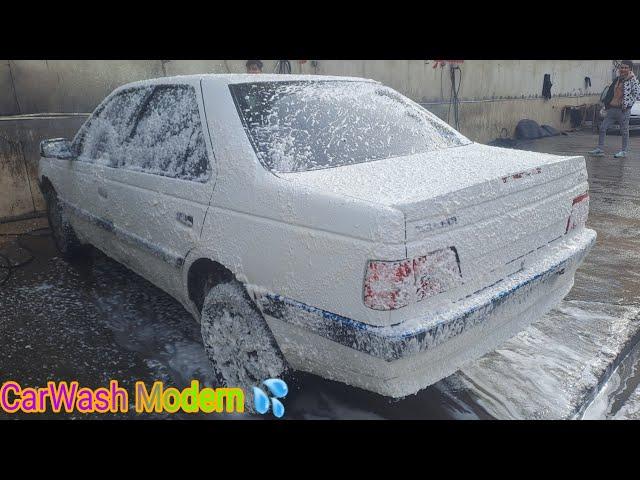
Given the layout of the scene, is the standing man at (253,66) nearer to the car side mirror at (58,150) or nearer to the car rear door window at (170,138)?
the car side mirror at (58,150)

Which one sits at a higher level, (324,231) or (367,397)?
(324,231)

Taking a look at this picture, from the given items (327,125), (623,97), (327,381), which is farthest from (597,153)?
(327,381)

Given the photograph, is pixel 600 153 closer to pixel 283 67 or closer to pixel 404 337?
pixel 283 67

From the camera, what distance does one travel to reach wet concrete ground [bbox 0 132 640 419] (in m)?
2.67

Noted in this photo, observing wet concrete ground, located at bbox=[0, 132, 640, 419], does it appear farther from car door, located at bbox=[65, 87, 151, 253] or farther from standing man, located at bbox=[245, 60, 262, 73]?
standing man, located at bbox=[245, 60, 262, 73]

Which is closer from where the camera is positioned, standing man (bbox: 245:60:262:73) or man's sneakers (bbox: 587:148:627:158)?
standing man (bbox: 245:60:262:73)

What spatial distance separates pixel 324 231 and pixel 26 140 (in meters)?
5.82

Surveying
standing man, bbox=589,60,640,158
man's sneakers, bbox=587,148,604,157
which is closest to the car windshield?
standing man, bbox=589,60,640,158

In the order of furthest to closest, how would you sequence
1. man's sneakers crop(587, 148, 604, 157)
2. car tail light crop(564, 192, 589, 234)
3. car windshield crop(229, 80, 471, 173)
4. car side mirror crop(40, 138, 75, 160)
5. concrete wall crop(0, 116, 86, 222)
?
man's sneakers crop(587, 148, 604, 157) → concrete wall crop(0, 116, 86, 222) → car side mirror crop(40, 138, 75, 160) → car tail light crop(564, 192, 589, 234) → car windshield crop(229, 80, 471, 173)

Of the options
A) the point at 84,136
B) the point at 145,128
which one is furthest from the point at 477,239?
the point at 84,136

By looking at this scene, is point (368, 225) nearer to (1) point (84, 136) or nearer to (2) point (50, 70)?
(1) point (84, 136)

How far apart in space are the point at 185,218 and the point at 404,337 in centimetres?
142

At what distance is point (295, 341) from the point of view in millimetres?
2230

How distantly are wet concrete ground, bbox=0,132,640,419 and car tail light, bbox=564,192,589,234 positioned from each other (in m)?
0.83
